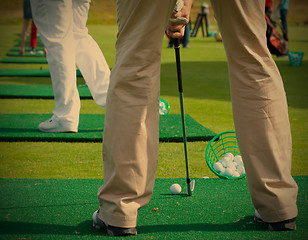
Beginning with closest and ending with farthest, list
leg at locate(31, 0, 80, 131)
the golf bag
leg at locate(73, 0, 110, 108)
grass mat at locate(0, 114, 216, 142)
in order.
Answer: grass mat at locate(0, 114, 216, 142) < leg at locate(31, 0, 80, 131) < leg at locate(73, 0, 110, 108) < the golf bag

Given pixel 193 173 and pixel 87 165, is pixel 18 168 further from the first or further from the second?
pixel 193 173

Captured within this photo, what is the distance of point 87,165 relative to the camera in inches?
149

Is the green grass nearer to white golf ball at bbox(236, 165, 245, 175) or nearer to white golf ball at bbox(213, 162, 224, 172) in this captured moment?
white golf ball at bbox(213, 162, 224, 172)

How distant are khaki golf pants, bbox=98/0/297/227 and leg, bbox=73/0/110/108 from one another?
2.55 meters

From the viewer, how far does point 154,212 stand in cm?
272

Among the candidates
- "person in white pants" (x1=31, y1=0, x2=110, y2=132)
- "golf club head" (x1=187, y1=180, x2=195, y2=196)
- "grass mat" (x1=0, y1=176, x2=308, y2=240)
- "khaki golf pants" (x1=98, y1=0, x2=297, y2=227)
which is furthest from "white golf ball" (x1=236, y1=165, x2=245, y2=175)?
"person in white pants" (x1=31, y1=0, x2=110, y2=132)

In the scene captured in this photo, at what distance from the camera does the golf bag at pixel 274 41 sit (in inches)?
409

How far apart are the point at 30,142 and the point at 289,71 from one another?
6.31 m

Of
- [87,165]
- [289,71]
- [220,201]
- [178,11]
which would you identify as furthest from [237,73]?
[289,71]

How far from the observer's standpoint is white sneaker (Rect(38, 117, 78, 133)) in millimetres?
4680

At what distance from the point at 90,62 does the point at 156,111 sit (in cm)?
265

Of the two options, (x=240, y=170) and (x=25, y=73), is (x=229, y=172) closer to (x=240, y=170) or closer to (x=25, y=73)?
(x=240, y=170)

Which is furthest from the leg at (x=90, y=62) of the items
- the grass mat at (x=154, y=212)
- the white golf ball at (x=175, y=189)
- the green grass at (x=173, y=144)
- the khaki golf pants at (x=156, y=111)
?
the khaki golf pants at (x=156, y=111)

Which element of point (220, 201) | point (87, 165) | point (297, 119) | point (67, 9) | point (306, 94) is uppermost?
point (67, 9)
